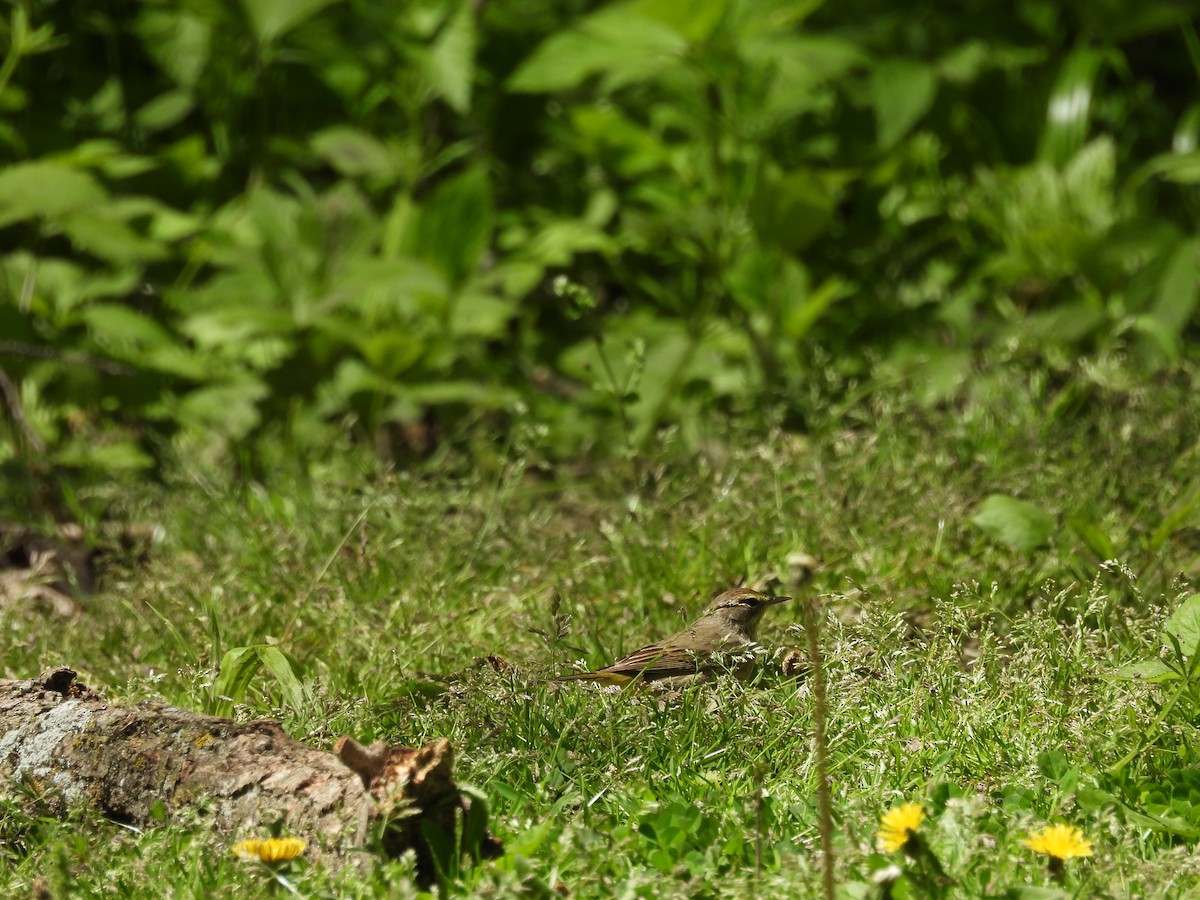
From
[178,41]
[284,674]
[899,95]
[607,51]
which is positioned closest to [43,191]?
[178,41]

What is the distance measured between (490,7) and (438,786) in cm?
442

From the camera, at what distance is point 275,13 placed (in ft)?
16.8

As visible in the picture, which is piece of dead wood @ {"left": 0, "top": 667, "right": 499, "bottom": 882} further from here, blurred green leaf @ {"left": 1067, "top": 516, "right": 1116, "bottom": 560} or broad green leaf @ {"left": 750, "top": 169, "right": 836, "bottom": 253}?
broad green leaf @ {"left": 750, "top": 169, "right": 836, "bottom": 253}

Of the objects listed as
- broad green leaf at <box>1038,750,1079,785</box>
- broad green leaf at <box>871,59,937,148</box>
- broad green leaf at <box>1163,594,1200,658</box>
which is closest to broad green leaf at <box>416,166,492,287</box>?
broad green leaf at <box>871,59,937,148</box>

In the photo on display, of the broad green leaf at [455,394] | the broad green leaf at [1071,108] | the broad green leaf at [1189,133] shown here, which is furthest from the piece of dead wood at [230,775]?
the broad green leaf at [1189,133]

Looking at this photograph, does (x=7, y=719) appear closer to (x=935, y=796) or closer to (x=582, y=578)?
(x=582, y=578)

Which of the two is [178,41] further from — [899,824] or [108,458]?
[899,824]

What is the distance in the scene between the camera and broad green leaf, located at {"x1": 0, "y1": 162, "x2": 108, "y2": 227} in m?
4.90

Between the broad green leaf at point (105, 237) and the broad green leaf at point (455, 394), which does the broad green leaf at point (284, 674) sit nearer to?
the broad green leaf at point (455, 394)

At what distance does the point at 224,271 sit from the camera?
5.59 metres

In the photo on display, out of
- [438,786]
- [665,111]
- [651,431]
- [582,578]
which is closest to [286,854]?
[438,786]

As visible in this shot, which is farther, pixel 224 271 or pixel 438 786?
pixel 224 271

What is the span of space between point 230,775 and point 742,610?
109cm

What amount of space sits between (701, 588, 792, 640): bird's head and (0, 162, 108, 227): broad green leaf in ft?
10.2
